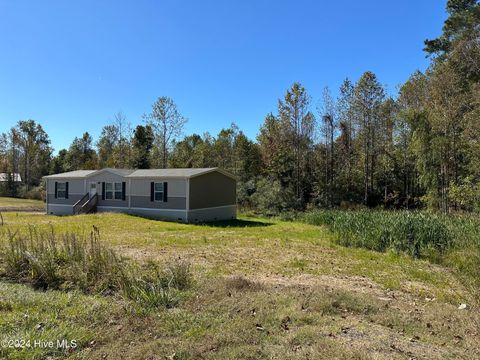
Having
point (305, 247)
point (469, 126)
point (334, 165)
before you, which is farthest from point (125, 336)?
point (334, 165)

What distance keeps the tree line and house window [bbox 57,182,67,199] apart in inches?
467

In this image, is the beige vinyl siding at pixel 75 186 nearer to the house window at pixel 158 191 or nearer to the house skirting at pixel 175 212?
the house skirting at pixel 175 212

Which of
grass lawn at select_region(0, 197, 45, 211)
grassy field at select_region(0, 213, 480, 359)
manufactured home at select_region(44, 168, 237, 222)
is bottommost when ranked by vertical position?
grassy field at select_region(0, 213, 480, 359)

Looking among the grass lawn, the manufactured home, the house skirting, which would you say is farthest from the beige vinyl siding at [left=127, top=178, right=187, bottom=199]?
the grass lawn

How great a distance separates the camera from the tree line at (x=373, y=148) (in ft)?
60.5

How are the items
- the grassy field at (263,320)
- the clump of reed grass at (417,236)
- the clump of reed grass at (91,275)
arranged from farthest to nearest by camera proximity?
the clump of reed grass at (417,236), the clump of reed grass at (91,275), the grassy field at (263,320)

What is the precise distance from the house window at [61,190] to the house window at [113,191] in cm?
351

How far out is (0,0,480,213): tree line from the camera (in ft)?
60.5

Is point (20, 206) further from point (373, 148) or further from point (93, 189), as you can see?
point (373, 148)

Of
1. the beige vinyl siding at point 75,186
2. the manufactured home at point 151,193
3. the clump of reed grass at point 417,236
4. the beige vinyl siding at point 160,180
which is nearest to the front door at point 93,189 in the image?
the manufactured home at point 151,193

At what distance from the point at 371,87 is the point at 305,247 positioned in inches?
732

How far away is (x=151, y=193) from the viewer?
68.1ft

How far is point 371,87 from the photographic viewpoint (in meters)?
26.3

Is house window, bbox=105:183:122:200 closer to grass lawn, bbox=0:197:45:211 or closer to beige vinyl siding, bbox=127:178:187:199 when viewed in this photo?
beige vinyl siding, bbox=127:178:187:199
